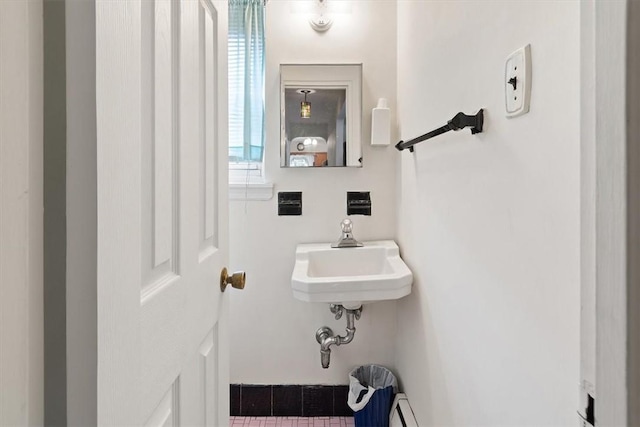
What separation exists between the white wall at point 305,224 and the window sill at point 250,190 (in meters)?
0.03

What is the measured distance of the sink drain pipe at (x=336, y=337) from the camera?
5.21 ft

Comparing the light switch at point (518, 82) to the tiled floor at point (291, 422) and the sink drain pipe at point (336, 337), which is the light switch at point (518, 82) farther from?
the tiled floor at point (291, 422)

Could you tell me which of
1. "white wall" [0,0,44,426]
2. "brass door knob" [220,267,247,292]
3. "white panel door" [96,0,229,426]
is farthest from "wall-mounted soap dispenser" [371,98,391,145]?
"white wall" [0,0,44,426]

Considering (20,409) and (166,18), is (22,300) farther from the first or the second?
(166,18)

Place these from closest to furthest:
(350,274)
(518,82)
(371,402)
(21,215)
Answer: (21,215) → (518,82) → (371,402) → (350,274)

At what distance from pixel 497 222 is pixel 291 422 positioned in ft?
4.73

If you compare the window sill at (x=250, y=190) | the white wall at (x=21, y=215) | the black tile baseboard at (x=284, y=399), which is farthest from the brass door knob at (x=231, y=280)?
the black tile baseboard at (x=284, y=399)

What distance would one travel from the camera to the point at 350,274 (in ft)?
5.31

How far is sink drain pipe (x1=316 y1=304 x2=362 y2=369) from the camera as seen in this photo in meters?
1.59

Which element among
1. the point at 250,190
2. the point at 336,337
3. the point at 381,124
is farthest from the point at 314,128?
the point at 336,337

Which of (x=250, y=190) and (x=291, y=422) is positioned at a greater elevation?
(x=250, y=190)

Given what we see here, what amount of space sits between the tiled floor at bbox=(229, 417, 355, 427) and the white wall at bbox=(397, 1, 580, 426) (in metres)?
0.50

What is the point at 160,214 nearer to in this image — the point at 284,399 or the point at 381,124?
the point at 381,124

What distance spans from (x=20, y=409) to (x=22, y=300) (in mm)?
→ 86
